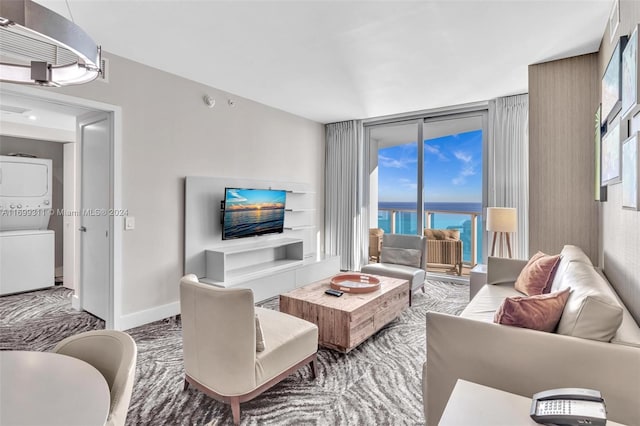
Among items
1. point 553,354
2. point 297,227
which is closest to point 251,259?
point 297,227

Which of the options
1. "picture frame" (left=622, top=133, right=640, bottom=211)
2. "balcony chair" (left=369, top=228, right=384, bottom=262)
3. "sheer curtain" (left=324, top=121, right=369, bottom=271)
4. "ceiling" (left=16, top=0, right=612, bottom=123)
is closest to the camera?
"picture frame" (left=622, top=133, right=640, bottom=211)

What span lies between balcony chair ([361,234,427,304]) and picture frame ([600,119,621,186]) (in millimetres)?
2066

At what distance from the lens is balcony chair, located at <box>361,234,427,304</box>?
3982 mm

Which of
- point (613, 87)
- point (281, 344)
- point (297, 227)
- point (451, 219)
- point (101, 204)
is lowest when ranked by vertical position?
point (281, 344)

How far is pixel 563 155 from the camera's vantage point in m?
3.21

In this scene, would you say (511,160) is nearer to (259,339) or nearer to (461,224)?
(461,224)

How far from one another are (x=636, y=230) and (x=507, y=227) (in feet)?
7.02

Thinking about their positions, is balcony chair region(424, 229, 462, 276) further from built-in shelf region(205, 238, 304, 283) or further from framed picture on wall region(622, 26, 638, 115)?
framed picture on wall region(622, 26, 638, 115)

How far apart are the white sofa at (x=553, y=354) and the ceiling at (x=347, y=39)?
2.03 meters

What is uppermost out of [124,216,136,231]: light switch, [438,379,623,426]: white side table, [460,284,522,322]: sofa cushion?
[124,216,136,231]: light switch

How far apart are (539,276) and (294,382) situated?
2.05 m

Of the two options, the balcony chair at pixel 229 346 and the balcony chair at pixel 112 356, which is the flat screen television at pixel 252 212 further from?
the balcony chair at pixel 112 356

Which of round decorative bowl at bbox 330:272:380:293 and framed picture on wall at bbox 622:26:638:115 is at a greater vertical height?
framed picture on wall at bbox 622:26:638:115

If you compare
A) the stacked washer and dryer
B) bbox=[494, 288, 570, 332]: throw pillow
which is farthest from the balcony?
the stacked washer and dryer
